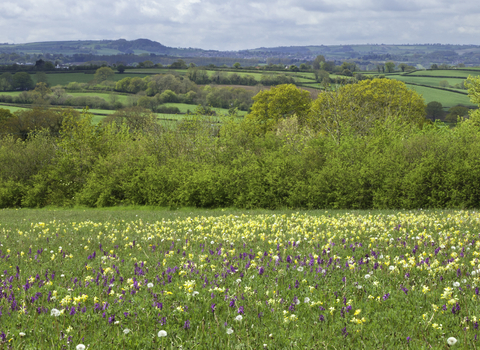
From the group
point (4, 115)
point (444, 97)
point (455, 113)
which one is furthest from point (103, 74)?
point (455, 113)

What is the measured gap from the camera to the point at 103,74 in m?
172

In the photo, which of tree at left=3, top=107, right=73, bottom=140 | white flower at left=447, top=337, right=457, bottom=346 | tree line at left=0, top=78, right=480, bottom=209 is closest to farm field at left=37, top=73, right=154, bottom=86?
tree at left=3, top=107, right=73, bottom=140

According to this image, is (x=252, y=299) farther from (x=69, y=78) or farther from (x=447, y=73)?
(x=447, y=73)

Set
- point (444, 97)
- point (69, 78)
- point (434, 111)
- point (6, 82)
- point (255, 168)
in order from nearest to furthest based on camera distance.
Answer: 1. point (255, 168)
2. point (434, 111)
3. point (444, 97)
4. point (6, 82)
5. point (69, 78)

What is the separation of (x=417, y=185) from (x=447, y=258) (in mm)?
20312

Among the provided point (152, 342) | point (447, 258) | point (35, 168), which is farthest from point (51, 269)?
point (35, 168)

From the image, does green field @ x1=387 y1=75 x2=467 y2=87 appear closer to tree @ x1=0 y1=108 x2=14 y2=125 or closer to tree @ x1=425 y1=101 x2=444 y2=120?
tree @ x1=425 y1=101 x2=444 y2=120

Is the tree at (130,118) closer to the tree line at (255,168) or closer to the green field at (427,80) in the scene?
the tree line at (255,168)

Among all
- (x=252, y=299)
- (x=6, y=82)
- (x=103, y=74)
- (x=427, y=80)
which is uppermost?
(x=103, y=74)

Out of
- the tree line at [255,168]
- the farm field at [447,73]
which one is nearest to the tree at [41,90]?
the tree line at [255,168]

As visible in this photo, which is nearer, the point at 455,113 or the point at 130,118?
the point at 130,118

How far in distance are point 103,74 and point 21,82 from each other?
32.9 m

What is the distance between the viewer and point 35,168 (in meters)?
48.0

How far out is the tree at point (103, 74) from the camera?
16881 centimetres
